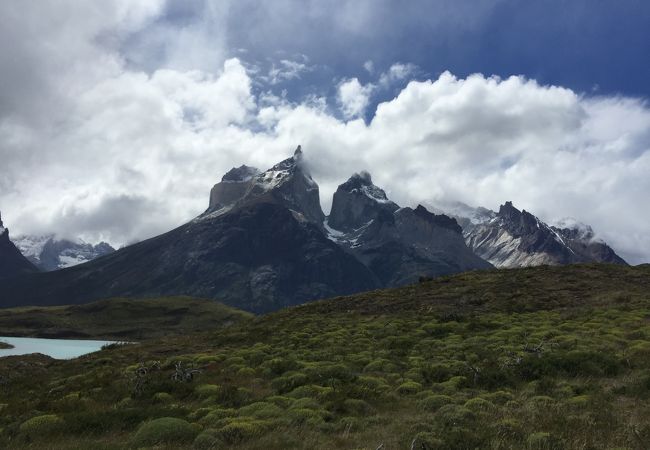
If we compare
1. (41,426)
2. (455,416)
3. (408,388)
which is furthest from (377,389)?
(41,426)

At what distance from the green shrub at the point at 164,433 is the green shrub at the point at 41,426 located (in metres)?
3.35

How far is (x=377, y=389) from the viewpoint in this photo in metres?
21.4

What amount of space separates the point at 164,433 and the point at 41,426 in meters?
5.24

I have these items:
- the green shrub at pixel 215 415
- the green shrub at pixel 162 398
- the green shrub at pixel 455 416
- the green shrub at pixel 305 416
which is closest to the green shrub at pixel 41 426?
the green shrub at pixel 162 398

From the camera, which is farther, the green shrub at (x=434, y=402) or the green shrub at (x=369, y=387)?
the green shrub at (x=369, y=387)

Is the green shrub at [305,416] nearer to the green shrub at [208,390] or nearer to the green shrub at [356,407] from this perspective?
the green shrub at [356,407]

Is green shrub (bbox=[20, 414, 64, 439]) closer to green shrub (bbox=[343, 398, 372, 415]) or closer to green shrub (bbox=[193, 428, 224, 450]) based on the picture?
green shrub (bbox=[193, 428, 224, 450])

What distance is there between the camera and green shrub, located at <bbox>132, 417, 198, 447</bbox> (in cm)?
1454

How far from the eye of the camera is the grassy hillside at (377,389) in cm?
1452

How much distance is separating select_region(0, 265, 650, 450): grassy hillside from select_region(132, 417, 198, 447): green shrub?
6 centimetres

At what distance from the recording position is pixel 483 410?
17.0m

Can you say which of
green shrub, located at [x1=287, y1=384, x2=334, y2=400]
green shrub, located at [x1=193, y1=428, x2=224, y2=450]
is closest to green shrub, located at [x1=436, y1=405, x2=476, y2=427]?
green shrub, located at [x1=287, y1=384, x2=334, y2=400]

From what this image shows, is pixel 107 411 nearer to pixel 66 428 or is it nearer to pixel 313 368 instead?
pixel 66 428

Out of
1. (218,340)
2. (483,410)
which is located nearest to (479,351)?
(483,410)
